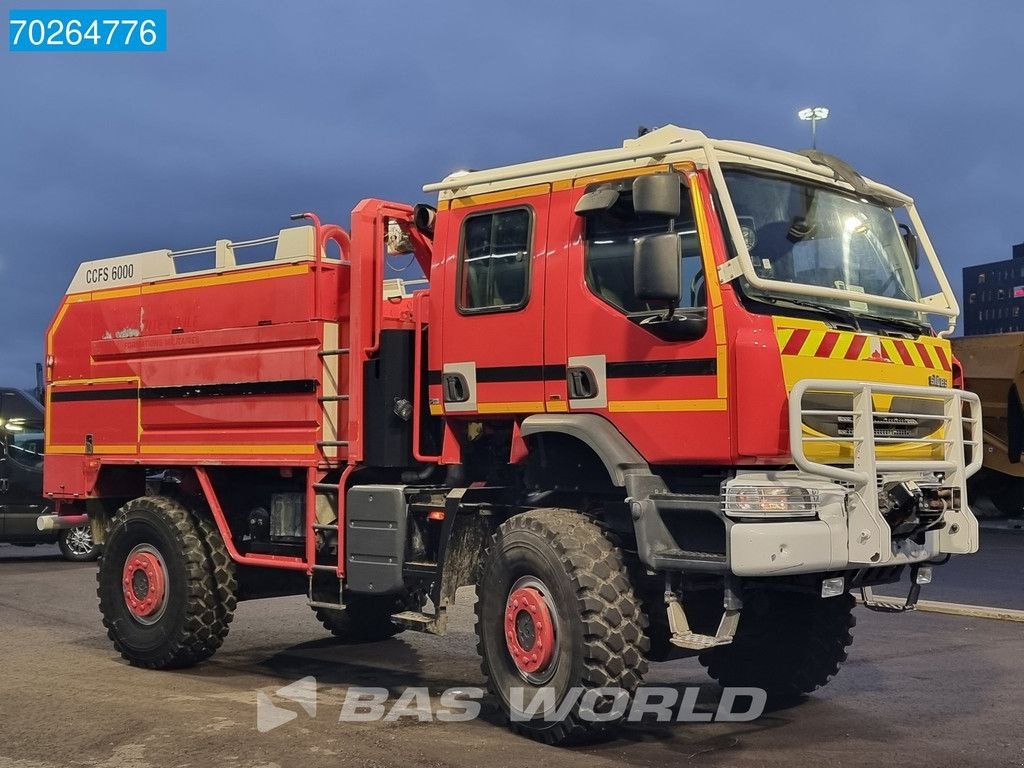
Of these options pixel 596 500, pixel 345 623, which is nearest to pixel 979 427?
pixel 596 500

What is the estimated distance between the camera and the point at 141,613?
9203 mm

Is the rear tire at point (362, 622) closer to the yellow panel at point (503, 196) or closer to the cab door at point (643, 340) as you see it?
the yellow panel at point (503, 196)

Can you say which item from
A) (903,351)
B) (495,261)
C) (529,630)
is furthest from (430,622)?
(903,351)

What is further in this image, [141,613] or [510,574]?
[141,613]

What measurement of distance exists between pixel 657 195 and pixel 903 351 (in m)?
1.75

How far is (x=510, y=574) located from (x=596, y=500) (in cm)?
70

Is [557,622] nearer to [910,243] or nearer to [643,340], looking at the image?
[643,340]

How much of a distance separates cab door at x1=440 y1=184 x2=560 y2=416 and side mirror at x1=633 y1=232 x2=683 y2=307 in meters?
0.98

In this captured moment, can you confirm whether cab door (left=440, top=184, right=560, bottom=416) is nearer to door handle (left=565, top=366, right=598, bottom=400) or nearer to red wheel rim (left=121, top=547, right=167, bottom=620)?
door handle (left=565, top=366, right=598, bottom=400)

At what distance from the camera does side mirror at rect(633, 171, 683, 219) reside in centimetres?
622

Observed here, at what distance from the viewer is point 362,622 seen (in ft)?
33.1

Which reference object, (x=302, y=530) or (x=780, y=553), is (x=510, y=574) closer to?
(x=780, y=553)

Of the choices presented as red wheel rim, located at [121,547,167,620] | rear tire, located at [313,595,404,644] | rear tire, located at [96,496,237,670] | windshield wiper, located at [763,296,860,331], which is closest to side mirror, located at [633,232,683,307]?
windshield wiper, located at [763,296,860,331]

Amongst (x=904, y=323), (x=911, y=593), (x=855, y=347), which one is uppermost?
(x=904, y=323)
